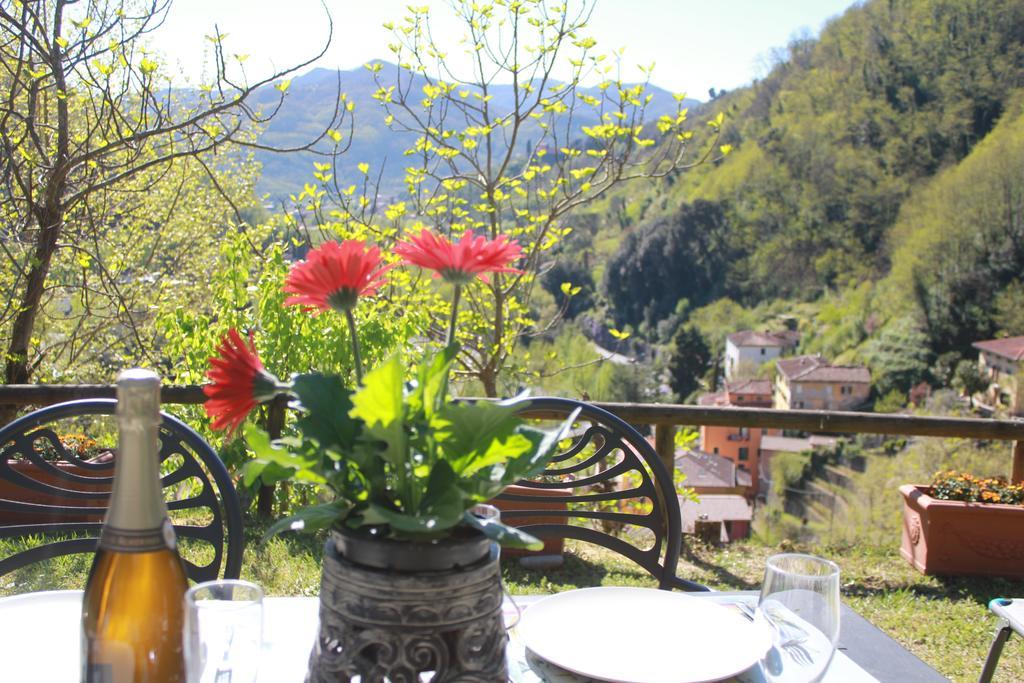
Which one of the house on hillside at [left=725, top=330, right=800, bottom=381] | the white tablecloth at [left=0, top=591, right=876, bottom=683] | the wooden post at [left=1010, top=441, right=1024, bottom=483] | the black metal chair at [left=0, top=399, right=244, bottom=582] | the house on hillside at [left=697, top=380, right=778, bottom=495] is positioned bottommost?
the house on hillside at [left=697, top=380, right=778, bottom=495]

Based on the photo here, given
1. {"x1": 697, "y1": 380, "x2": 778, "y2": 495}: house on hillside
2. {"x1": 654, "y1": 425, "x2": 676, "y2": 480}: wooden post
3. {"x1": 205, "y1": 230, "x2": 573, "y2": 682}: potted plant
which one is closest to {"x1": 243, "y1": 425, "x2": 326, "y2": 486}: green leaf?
{"x1": 205, "y1": 230, "x2": 573, "y2": 682}: potted plant

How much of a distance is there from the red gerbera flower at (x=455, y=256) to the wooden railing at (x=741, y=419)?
7.82ft

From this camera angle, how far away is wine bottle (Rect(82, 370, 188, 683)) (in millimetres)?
674

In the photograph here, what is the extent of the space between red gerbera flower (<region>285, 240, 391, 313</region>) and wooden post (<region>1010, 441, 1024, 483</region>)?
141 inches

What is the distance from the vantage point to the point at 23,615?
1.08m

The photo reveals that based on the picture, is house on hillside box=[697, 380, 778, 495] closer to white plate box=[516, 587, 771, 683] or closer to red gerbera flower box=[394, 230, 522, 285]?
white plate box=[516, 587, 771, 683]

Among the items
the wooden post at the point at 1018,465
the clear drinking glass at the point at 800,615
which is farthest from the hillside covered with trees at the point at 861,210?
the clear drinking glass at the point at 800,615

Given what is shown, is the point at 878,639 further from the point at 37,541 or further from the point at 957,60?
the point at 957,60

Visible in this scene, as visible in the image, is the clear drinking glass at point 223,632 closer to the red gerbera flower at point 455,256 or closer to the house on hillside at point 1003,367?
the red gerbera flower at point 455,256

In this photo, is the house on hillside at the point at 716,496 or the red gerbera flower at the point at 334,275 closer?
the red gerbera flower at the point at 334,275

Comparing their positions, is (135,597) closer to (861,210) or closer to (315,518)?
(315,518)

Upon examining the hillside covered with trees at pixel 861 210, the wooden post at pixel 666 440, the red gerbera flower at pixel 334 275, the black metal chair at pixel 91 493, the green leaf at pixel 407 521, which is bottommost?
the wooden post at pixel 666 440

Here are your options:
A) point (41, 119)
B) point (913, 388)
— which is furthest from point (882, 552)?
point (913, 388)

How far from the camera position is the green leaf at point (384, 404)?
64 cm
